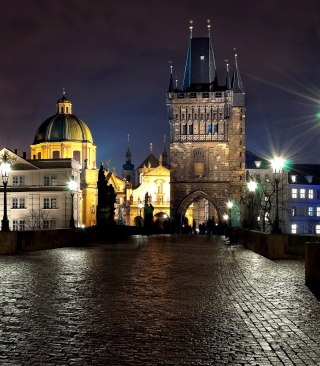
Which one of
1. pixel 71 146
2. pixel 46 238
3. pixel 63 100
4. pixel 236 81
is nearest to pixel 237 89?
pixel 236 81

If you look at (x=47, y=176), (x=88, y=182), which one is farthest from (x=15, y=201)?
(x=88, y=182)

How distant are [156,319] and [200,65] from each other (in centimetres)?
8843

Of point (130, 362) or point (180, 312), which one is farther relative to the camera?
point (180, 312)

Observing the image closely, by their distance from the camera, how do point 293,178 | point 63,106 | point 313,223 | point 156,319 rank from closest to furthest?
point 156,319
point 313,223
point 293,178
point 63,106

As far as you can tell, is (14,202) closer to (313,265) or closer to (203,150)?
(203,150)

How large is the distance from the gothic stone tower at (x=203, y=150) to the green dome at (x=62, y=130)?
31.7 metres

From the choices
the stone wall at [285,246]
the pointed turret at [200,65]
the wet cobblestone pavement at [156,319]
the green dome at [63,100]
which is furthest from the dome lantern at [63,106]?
the wet cobblestone pavement at [156,319]

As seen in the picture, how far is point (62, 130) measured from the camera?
4574 inches

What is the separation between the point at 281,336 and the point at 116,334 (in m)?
2.04

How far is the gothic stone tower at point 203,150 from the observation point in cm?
8812

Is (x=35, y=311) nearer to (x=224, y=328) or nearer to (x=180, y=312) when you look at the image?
(x=180, y=312)

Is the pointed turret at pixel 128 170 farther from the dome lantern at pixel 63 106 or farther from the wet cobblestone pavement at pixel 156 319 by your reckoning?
the wet cobblestone pavement at pixel 156 319

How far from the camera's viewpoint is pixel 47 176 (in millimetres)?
81312

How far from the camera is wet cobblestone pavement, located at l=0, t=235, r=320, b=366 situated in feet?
21.8
